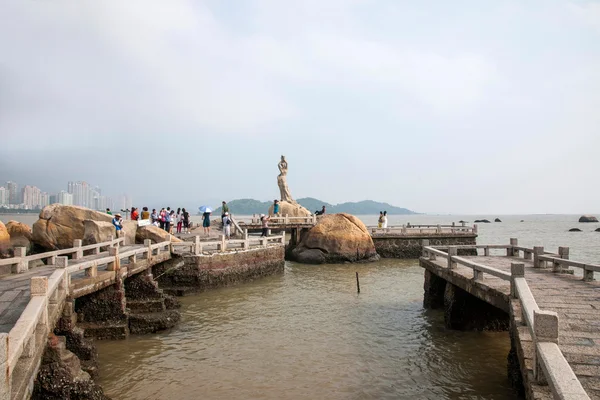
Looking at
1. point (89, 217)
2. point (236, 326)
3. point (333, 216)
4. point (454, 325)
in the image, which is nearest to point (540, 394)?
point (454, 325)

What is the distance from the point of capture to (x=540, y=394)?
609 centimetres

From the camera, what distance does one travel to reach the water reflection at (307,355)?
9.48 metres

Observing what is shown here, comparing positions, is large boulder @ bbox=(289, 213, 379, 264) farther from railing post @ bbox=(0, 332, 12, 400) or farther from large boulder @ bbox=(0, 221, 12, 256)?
railing post @ bbox=(0, 332, 12, 400)

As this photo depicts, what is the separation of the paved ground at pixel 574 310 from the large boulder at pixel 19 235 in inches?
1046

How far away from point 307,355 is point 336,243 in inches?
868

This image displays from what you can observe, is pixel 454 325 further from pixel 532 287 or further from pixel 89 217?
pixel 89 217

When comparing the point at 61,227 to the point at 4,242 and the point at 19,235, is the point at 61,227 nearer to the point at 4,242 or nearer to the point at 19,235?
the point at 4,242

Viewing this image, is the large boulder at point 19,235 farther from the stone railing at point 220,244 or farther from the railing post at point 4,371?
the railing post at point 4,371

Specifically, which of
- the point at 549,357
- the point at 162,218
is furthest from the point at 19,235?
the point at 549,357

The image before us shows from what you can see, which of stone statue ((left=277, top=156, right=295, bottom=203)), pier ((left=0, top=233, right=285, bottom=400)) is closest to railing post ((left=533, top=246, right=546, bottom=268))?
pier ((left=0, top=233, right=285, bottom=400))

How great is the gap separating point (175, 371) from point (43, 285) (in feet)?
13.6

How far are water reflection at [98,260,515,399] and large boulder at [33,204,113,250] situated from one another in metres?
11.1

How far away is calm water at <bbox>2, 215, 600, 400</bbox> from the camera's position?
948 cm

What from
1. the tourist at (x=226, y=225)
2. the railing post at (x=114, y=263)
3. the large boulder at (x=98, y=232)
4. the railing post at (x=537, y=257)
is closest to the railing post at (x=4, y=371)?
the railing post at (x=114, y=263)
